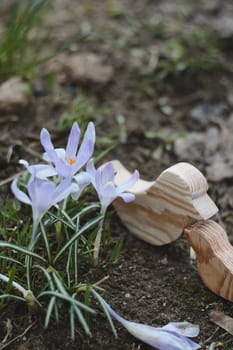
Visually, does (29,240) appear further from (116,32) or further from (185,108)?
(116,32)

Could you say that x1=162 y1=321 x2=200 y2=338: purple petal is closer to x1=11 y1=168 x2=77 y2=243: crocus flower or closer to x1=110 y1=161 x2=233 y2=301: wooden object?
x1=110 y1=161 x2=233 y2=301: wooden object

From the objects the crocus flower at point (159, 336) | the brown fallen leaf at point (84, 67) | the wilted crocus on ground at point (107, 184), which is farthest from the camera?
the brown fallen leaf at point (84, 67)

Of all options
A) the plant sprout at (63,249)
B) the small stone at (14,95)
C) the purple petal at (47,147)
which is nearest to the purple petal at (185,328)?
the plant sprout at (63,249)

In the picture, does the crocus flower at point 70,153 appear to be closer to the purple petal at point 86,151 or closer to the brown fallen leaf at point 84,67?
the purple petal at point 86,151

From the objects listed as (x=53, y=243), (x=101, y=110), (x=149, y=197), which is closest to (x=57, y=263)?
(x=53, y=243)

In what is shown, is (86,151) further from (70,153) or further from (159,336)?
(159,336)

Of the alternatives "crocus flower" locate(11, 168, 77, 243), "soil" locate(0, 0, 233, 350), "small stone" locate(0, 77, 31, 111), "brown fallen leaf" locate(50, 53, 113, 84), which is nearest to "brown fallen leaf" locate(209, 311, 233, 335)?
"soil" locate(0, 0, 233, 350)
